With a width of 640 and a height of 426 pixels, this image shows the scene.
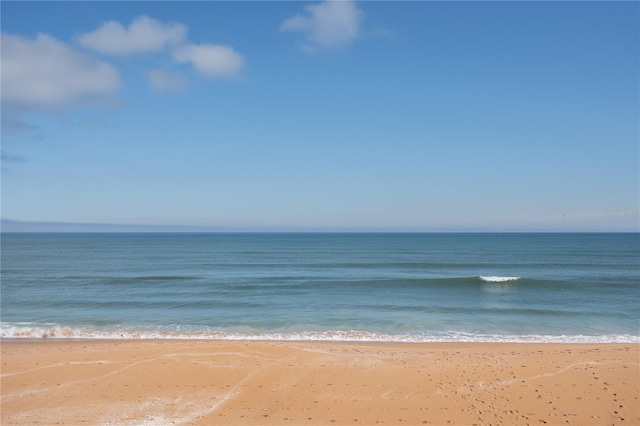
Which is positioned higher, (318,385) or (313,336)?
(318,385)

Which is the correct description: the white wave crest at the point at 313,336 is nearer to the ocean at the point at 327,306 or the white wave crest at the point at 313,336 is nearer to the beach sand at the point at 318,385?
the ocean at the point at 327,306

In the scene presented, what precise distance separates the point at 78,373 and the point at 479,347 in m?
11.6

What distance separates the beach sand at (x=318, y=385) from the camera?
821 cm

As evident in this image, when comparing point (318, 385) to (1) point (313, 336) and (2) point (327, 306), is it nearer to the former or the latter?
(1) point (313, 336)

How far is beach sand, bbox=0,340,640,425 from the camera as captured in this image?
8211 mm

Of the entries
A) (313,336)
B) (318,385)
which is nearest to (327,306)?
(313,336)

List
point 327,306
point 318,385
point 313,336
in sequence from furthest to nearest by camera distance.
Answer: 1. point 327,306
2. point 313,336
3. point 318,385

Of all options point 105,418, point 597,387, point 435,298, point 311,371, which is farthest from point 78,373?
point 435,298

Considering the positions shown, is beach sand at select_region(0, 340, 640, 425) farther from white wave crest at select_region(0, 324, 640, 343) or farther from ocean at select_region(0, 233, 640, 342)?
ocean at select_region(0, 233, 640, 342)

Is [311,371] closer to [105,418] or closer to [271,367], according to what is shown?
[271,367]

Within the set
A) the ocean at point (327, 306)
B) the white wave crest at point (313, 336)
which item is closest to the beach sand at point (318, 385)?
the white wave crest at point (313, 336)

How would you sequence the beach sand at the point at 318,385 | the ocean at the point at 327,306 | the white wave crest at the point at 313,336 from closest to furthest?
the beach sand at the point at 318,385 → the white wave crest at the point at 313,336 → the ocean at the point at 327,306

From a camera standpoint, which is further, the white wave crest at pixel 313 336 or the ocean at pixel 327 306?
the ocean at pixel 327 306

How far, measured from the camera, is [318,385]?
9.70 m
